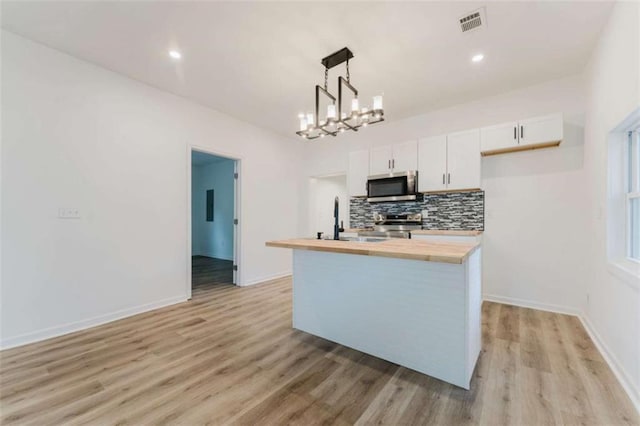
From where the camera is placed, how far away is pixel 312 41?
2373mm

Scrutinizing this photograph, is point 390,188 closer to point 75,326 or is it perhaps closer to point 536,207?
point 536,207

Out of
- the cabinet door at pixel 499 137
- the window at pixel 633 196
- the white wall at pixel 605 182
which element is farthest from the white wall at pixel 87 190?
the window at pixel 633 196

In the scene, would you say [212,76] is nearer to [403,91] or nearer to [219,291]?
[403,91]

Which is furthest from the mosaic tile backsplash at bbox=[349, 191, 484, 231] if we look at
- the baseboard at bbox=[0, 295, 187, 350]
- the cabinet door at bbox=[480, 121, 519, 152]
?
the baseboard at bbox=[0, 295, 187, 350]

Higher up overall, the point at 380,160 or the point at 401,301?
the point at 380,160

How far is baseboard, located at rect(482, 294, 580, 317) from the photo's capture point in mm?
3027

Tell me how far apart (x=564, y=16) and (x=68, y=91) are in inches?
180

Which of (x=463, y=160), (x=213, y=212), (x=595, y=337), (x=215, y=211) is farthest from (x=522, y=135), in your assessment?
(x=213, y=212)

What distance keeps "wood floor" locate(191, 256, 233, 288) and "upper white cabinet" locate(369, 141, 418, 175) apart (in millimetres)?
3243

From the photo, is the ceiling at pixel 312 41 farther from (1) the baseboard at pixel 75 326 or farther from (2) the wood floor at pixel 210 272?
(2) the wood floor at pixel 210 272

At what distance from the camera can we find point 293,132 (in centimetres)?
504

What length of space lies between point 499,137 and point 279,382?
11.8 feet

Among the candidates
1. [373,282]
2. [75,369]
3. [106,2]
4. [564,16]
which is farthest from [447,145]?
[75,369]

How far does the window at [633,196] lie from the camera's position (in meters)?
1.96
